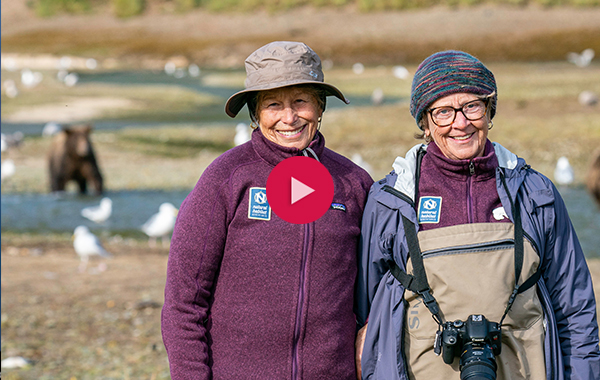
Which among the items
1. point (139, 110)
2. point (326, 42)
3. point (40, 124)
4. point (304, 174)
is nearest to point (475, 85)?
point (304, 174)

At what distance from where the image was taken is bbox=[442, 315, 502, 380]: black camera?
207 cm

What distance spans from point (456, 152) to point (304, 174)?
469mm

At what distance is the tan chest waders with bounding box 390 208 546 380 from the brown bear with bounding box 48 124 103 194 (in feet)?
33.5

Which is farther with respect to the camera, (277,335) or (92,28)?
(92,28)

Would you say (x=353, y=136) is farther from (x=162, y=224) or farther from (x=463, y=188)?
(x=463, y=188)

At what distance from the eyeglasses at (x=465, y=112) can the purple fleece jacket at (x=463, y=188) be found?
100 mm

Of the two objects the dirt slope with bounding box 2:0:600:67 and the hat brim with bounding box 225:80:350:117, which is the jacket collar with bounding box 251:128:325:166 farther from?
the dirt slope with bounding box 2:0:600:67

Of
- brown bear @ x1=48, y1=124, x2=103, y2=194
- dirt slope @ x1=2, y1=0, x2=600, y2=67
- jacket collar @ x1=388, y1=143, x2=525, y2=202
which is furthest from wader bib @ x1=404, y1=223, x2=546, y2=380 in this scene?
dirt slope @ x1=2, y1=0, x2=600, y2=67

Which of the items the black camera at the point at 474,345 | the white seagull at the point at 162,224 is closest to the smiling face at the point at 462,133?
the black camera at the point at 474,345

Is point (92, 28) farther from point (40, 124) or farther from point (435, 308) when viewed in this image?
point (435, 308)

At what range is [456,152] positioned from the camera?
2.29 meters

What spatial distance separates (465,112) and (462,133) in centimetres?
6

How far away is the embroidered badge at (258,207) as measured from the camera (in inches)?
86.4

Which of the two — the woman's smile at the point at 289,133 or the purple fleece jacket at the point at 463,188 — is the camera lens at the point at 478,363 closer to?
the purple fleece jacket at the point at 463,188
